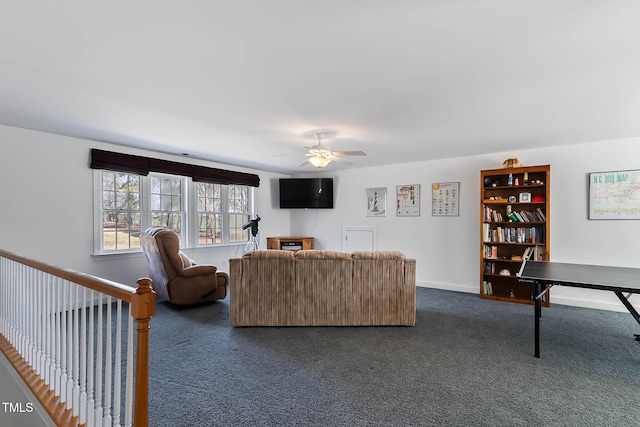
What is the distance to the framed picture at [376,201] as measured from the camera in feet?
20.7

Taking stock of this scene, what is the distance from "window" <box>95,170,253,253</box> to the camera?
4.56 meters

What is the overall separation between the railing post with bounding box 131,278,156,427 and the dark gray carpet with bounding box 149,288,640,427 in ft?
2.20

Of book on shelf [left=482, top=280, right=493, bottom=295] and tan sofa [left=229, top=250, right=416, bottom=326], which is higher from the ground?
tan sofa [left=229, top=250, right=416, bottom=326]

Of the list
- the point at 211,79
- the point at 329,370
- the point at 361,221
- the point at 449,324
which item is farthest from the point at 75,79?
the point at 361,221

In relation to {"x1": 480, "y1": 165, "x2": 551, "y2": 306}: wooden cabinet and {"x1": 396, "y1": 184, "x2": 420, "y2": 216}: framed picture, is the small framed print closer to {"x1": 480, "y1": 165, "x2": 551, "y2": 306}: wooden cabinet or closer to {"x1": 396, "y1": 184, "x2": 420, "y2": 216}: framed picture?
{"x1": 480, "y1": 165, "x2": 551, "y2": 306}: wooden cabinet

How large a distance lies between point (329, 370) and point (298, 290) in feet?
3.69

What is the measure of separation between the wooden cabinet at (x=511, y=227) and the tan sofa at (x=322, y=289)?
2.14 meters

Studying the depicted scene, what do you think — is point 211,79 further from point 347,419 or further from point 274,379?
point 347,419

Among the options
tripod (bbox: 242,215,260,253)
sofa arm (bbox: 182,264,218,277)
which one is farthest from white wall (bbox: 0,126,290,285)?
tripod (bbox: 242,215,260,253)

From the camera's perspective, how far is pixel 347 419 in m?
1.95

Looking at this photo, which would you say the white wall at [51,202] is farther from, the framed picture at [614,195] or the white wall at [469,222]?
the framed picture at [614,195]

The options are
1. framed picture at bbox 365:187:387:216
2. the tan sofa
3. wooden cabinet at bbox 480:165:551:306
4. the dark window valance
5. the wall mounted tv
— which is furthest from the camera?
the wall mounted tv

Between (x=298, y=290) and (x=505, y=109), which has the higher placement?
(x=505, y=109)

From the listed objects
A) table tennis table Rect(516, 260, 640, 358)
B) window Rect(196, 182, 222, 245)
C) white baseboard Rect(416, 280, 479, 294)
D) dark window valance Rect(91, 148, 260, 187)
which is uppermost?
dark window valance Rect(91, 148, 260, 187)
